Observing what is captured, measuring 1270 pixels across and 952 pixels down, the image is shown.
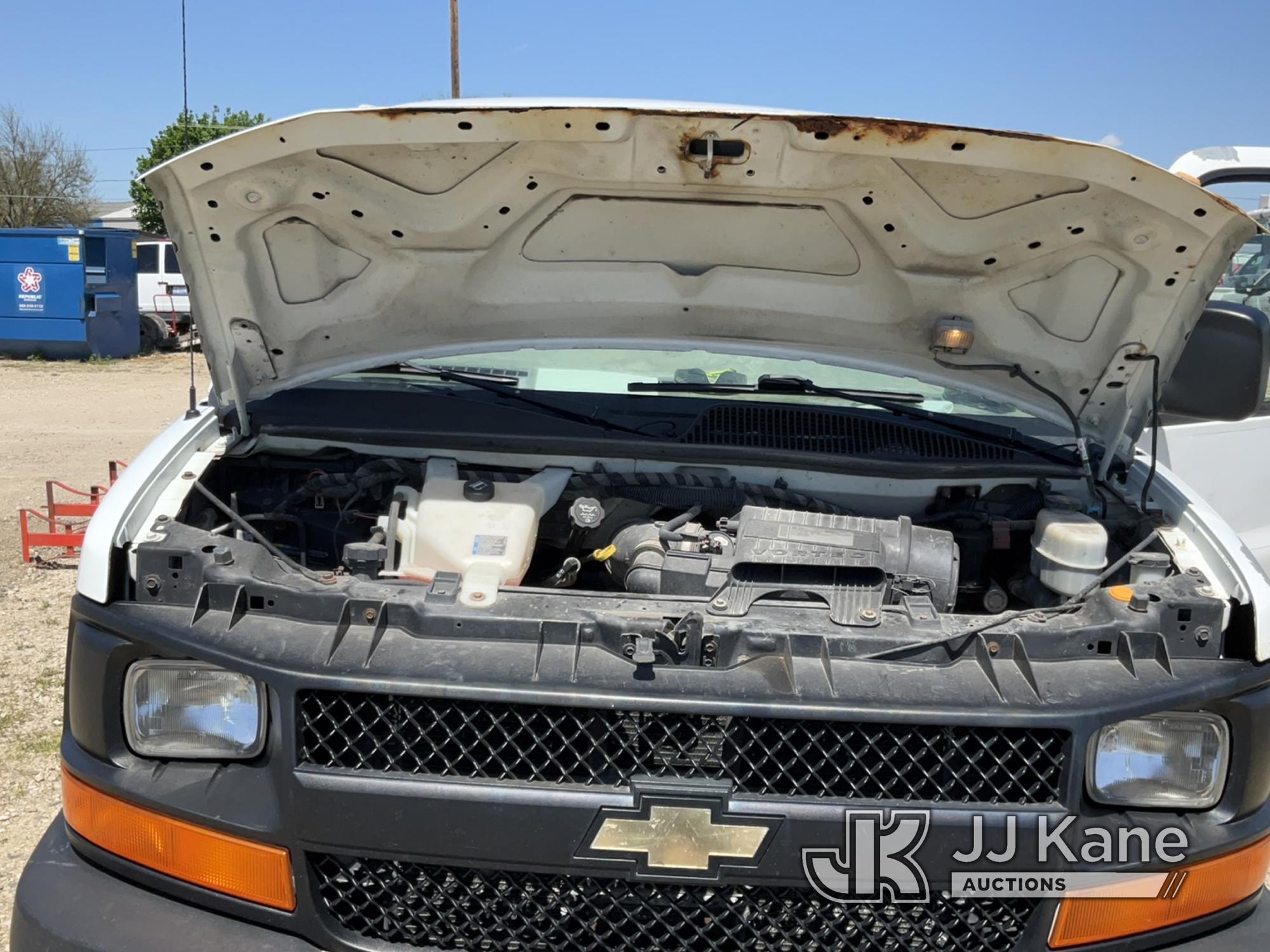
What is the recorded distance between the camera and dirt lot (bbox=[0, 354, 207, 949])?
3570 mm

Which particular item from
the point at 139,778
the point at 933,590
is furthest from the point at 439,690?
the point at 933,590

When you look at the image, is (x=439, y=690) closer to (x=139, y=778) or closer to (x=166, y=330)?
(x=139, y=778)

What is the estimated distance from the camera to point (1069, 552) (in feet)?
7.68

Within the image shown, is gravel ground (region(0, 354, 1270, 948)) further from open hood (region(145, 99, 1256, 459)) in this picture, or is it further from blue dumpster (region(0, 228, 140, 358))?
open hood (region(145, 99, 1256, 459))

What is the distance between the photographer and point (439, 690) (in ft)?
5.84

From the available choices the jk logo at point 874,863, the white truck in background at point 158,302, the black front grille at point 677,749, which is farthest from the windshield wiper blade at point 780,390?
the white truck in background at point 158,302

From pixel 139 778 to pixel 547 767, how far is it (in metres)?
0.75

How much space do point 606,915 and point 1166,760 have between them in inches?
41.9

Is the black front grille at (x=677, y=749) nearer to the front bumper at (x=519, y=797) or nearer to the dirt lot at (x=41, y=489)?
the front bumper at (x=519, y=797)

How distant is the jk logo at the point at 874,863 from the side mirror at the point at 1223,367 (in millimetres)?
1567

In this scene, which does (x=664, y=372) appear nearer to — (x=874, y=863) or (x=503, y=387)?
(x=503, y=387)

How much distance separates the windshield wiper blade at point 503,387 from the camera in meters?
2.81

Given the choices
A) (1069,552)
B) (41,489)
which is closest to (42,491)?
(41,489)

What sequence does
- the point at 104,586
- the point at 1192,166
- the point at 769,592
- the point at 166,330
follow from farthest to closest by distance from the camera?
the point at 166,330, the point at 1192,166, the point at 769,592, the point at 104,586
